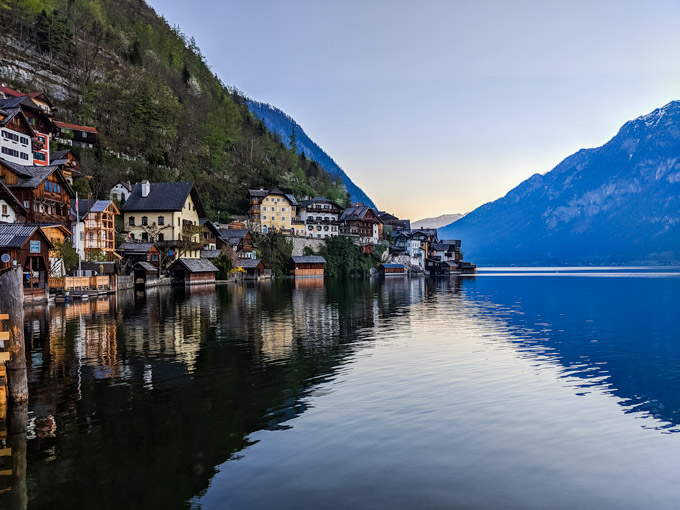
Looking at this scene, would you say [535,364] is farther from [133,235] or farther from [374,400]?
[133,235]

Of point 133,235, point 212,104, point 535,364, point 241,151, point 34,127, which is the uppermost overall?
point 212,104

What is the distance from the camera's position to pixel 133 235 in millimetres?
90500

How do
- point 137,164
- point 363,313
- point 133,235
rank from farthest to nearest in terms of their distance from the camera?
1. point 137,164
2. point 133,235
3. point 363,313

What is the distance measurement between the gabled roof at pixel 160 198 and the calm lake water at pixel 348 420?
60.6m

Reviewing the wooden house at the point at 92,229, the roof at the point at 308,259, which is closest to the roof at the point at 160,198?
the wooden house at the point at 92,229

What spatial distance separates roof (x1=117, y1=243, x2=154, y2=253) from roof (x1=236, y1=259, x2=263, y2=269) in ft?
83.7

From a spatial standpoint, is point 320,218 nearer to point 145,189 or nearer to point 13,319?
point 145,189

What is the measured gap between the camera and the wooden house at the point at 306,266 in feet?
416

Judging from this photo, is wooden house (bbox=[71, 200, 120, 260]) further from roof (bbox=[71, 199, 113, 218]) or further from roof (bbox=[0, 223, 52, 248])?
roof (bbox=[0, 223, 52, 248])

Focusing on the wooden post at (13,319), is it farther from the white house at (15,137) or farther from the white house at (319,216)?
the white house at (319,216)

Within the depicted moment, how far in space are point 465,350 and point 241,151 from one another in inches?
5497

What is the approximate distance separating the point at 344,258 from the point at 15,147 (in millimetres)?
94268

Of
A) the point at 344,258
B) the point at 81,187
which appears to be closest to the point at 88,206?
the point at 81,187

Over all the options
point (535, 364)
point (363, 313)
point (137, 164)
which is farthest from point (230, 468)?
point (137, 164)
